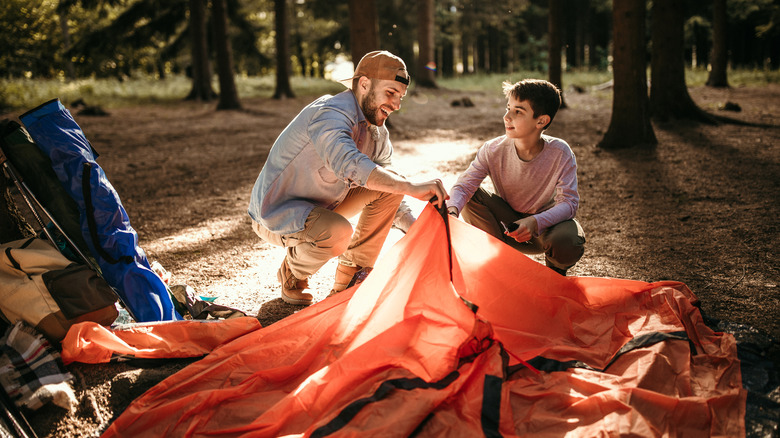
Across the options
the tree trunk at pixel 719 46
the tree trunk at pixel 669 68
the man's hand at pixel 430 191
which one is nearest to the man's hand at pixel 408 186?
the man's hand at pixel 430 191

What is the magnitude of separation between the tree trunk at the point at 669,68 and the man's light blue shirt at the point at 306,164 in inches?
297

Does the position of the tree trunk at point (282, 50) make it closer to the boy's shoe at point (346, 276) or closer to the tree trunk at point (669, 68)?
the tree trunk at point (669, 68)

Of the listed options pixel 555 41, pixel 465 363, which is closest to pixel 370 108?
pixel 465 363

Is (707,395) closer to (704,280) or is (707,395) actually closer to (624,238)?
(704,280)

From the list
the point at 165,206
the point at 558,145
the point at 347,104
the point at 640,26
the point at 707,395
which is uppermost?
the point at 640,26

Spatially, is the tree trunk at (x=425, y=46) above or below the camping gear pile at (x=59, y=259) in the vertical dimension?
above

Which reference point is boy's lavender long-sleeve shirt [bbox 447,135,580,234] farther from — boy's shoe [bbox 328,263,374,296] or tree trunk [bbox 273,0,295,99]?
tree trunk [bbox 273,0,295,99]

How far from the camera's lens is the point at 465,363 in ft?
7.16

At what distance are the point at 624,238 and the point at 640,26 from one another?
4442 millimetres

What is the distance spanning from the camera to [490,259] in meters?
2.62

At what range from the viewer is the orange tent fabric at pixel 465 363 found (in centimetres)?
190

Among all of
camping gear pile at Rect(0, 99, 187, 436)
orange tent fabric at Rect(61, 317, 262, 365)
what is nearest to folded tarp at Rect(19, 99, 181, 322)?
camping gear pile at Rect(0, 99, 187, 436)

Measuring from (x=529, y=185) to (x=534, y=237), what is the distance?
350 mm

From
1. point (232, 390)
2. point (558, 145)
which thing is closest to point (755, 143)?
point (558, 145)
